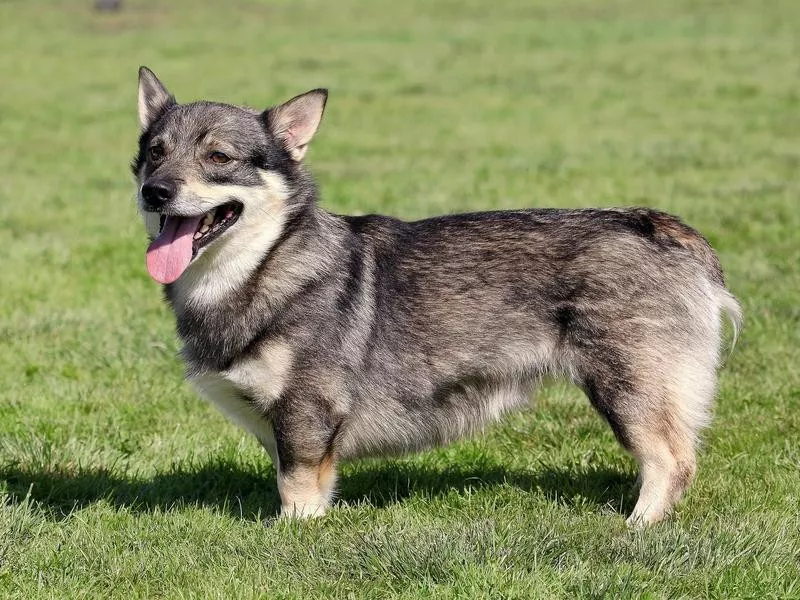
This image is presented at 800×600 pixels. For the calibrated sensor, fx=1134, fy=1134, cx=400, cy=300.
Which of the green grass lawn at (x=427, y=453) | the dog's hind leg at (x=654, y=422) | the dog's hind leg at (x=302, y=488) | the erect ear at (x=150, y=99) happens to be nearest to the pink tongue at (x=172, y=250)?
the erect ear at (x=150, y=99)

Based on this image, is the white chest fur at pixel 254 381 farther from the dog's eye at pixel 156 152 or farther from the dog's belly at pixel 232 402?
the dog's eye at pixel 156 152

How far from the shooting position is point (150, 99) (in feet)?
18.2

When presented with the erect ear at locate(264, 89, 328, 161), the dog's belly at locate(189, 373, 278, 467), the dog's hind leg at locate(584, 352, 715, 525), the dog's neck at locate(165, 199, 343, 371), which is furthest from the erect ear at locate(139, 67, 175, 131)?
the dog's hind leg at locate(584, 352, 715, 525)

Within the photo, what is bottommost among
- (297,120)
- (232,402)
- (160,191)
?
(232,402)

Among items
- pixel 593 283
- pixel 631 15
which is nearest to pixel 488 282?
pixel 593 283

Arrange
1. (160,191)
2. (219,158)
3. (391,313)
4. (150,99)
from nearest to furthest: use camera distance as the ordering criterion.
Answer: (160,191), (219,158), (391,313), (150,99)

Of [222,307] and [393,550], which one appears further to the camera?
[222,307]

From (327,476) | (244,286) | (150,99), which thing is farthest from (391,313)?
(150,99)

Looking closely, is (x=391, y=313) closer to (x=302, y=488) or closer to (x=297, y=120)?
(x=302, y=488)

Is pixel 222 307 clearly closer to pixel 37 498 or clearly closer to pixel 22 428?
pixel 37 498

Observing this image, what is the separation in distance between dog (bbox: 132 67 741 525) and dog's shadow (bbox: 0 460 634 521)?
35cm

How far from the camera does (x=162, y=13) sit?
40.2 metres

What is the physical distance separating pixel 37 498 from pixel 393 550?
203 centimetres

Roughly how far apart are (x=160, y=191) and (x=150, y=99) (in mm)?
916
